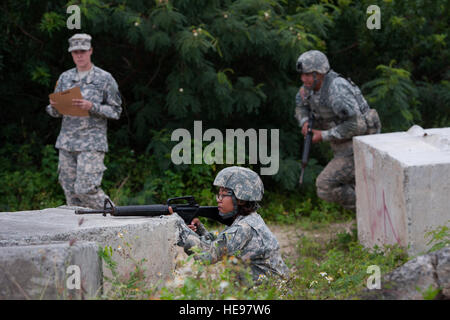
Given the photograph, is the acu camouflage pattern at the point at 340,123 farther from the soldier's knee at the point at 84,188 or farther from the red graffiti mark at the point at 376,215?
the soldier's knee at the point at 84,188

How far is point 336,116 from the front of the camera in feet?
22.1

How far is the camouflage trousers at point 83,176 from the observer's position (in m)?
6.57

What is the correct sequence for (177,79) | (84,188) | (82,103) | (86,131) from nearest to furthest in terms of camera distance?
(82,103)
(84,188)
(86,131)
(177,79)

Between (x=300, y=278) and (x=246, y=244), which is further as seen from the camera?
(x=300, y=278)

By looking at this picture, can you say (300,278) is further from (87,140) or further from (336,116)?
(87,140)

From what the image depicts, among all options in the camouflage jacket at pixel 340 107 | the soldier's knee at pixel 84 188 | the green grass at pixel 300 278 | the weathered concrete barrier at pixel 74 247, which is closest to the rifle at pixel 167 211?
the weathered concrete barrier at pixel 74 247

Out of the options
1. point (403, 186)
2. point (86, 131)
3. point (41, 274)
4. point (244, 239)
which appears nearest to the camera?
point (41, 274)

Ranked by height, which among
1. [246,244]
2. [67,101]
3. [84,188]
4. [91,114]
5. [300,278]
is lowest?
[300,278]

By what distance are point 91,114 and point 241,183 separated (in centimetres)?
281

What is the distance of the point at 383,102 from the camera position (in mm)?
8367

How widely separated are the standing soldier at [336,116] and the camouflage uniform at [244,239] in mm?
2327

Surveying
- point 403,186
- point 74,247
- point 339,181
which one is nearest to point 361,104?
point 339,181

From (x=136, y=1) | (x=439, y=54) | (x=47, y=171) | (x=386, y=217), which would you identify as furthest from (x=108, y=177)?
(x=439, y=54)
